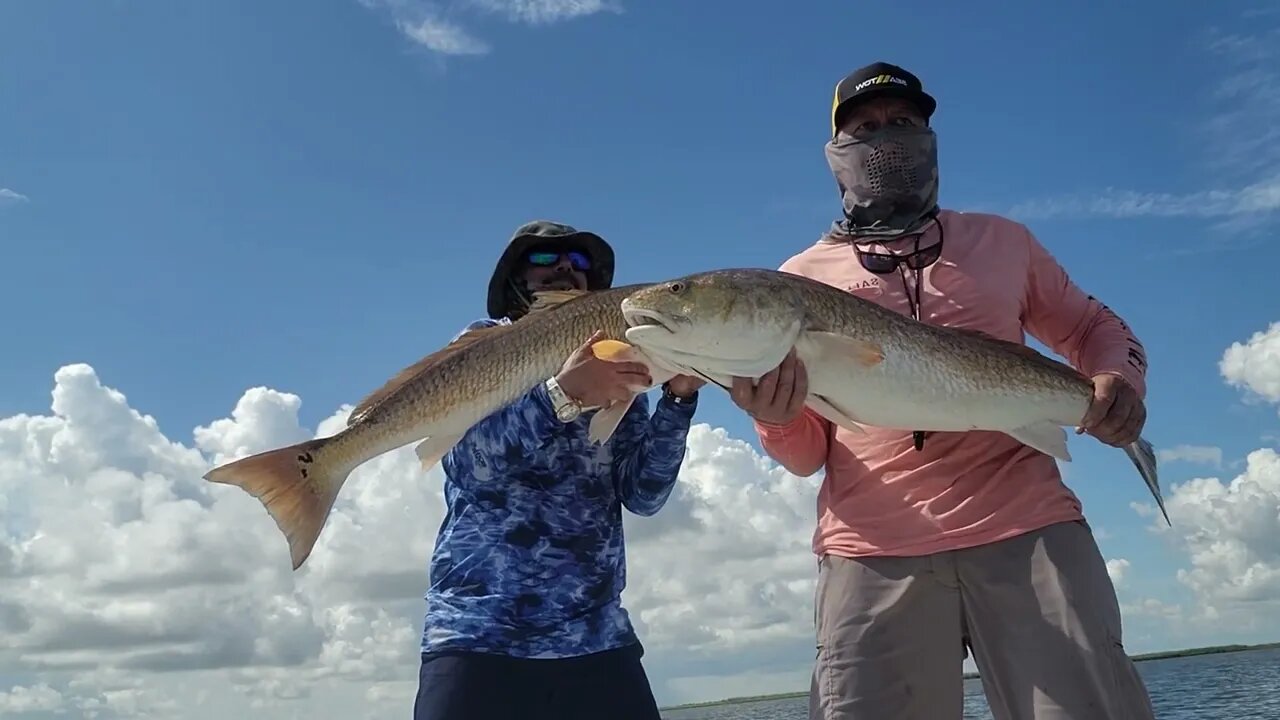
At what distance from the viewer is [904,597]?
167 inches

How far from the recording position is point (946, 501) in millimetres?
4328

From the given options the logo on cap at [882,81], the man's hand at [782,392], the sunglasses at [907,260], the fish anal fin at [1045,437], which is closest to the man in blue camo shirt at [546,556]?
the man's hand at [782,392]

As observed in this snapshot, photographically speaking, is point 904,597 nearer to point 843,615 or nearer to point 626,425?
point 843,615

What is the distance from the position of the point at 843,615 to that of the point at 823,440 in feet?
2.99

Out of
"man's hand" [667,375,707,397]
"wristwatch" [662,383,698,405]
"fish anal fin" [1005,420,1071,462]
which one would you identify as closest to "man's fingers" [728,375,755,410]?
"man's hand" [667,375,707,397]

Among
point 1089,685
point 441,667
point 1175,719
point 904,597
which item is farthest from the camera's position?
point 1175,719

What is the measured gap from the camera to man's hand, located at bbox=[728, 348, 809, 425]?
4301 millimetres

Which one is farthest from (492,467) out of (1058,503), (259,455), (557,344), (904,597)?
Answer: (1058,503)

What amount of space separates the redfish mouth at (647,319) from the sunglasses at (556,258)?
1555 mm

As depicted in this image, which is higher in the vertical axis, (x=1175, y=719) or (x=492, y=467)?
(x=492, y=467)

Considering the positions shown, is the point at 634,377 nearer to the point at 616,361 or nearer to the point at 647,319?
the point at 616,361

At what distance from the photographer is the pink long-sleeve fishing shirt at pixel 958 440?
4293mm

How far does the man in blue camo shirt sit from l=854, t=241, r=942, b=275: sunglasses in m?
1.13

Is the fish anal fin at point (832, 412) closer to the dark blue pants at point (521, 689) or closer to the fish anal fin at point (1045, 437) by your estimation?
the fish anal fin at point (1045, 437)
